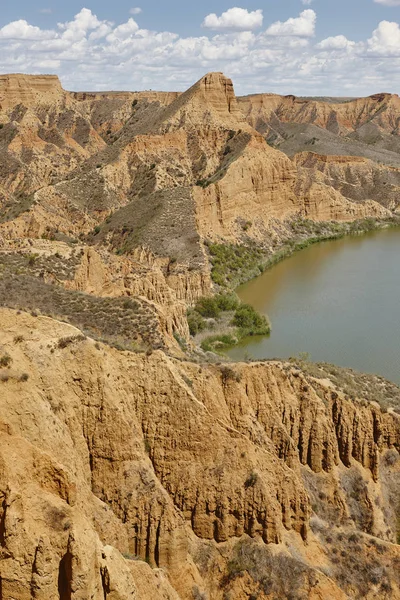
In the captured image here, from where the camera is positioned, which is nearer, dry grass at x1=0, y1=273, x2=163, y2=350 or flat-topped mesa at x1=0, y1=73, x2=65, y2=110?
dry grass at x1=0, y1=273, x2=163, y2=350

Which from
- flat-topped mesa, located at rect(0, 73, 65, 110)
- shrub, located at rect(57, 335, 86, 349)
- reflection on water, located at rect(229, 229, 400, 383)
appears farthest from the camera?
flat-topped mesa, located at rect(0, 73, 65, 110)

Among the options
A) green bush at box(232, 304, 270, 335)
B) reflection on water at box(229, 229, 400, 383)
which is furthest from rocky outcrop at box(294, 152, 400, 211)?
green bush at box(232, 304, 270, 335)

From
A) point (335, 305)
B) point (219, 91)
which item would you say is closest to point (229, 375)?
point (335, 305)

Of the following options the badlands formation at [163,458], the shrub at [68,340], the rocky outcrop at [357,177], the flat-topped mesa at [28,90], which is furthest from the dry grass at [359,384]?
the flat-topped mesa at [28,90]

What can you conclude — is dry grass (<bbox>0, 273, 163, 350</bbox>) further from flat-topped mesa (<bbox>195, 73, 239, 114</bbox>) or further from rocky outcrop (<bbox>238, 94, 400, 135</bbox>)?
rocky outcrop (<bbox>238, 94, 400, 135</bbox>)

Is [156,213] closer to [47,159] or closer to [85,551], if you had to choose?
[47,159]

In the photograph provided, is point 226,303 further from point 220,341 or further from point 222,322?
point 220,341

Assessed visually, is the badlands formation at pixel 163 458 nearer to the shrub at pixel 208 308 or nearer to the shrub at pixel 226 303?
the shrub at pixel 208 308
